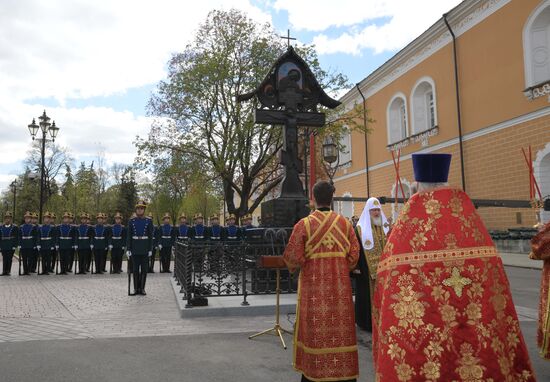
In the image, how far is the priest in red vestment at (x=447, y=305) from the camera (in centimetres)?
237

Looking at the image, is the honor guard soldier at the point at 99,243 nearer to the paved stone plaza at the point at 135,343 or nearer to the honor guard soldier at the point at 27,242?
the honor guard soldier at the point at 27,242

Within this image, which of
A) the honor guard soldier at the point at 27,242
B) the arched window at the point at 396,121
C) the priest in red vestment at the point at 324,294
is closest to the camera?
the priest in red vestment at the point at 324,294

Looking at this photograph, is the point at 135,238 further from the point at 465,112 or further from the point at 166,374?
the point at 465,112

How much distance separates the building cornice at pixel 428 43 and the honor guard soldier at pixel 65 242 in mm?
17508

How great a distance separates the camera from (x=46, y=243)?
15.7 meters

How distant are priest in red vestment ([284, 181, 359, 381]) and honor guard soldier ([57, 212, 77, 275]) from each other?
13765 millimetres

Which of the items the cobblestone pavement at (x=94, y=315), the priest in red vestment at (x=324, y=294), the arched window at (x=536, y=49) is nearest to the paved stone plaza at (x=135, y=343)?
the cobblestone pavement at (x=94, y=315)

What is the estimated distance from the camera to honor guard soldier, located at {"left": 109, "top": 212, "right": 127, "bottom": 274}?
15734 millimetres

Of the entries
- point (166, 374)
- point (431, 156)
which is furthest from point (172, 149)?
point (431, 156)

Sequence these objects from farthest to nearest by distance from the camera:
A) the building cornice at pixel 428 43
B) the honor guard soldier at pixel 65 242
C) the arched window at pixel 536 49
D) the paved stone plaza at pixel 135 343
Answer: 1. the building cornice at pixel 428 43
2. the arched window at pixel 536 49
3. the honor guard soldier at pixel 65 242
4. the paved stone plaza at pixel 135 343

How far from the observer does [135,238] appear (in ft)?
33.9

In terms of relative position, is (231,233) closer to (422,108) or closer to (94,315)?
(94,315)

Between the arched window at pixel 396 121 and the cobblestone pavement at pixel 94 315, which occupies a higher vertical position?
the arched window at pixel 396 121

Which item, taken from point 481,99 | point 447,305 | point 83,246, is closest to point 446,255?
point 447,305
